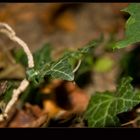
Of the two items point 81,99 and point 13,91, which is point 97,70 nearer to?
point 81,99

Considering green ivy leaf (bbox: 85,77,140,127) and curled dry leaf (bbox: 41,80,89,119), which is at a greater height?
green ivy leaf (bbox: 85,77,140,127)

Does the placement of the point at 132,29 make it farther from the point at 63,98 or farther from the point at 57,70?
the point at 63,98

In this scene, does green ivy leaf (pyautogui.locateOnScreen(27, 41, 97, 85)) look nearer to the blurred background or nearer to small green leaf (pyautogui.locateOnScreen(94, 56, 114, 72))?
the blurred background

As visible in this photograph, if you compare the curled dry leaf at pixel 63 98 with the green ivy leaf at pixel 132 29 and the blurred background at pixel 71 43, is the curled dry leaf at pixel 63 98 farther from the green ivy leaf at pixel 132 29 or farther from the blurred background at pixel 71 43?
the green ivy leaf at pixel 132 29

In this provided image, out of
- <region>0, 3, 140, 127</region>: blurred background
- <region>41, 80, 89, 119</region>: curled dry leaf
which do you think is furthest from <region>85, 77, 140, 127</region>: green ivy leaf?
<region>41, 80, 89, 119</region>: curled dry leaf

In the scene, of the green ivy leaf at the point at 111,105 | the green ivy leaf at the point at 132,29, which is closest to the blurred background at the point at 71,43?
the green ivy leaf at the point at 111,105
